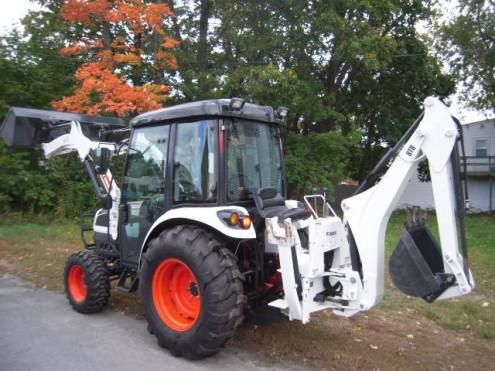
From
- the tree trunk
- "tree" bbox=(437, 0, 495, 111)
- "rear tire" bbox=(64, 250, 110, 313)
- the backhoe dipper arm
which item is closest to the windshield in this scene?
the backhoe dipper arm

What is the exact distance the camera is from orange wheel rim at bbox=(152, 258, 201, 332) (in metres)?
4.68

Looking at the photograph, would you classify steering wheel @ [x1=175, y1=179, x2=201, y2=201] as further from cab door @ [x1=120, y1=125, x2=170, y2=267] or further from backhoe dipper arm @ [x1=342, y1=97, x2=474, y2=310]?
backhoe dipper arm @ [x1=342, y1=97, x2=474, y2=310]

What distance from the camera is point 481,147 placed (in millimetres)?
26703

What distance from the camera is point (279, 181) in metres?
5.43

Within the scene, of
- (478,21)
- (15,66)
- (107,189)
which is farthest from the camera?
(478,21)

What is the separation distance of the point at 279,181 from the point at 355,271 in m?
1.54

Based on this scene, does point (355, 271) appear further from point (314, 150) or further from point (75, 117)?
point (314, 150)

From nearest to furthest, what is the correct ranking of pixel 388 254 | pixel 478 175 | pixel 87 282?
1. pixel 87 282
2. pixel 388 254
3. pixel 478 175

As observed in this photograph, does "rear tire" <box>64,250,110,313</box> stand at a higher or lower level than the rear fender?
lower

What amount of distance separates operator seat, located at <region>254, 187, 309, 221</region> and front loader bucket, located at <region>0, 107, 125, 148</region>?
128 inches

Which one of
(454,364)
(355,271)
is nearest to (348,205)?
(355,271)

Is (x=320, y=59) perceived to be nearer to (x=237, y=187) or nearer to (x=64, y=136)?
(x=64, y=136)

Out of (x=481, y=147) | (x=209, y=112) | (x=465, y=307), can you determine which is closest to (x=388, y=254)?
(x=465, y=307)

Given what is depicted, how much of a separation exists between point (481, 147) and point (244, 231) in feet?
85.2
